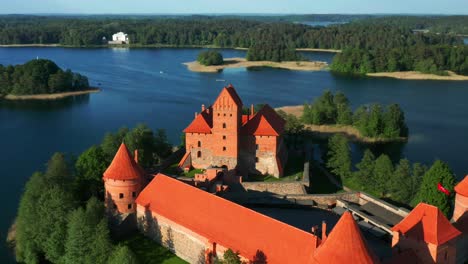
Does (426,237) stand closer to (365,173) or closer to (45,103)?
(365,173)

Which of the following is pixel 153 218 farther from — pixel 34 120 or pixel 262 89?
pixel 262 89

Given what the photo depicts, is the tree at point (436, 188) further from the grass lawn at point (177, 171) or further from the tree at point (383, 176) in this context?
the grass lawn at point (177, 171)

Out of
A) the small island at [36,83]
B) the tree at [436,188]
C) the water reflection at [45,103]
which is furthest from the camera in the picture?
the small island at [36,83]

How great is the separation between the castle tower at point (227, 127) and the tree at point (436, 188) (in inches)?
568

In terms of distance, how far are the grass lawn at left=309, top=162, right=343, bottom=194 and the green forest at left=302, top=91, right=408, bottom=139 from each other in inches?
669

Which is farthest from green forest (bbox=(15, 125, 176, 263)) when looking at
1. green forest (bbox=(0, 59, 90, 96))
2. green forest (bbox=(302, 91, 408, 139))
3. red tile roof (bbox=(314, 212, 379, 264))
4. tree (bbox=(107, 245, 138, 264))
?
green forest (bbox=(0, 59, 90, 96))

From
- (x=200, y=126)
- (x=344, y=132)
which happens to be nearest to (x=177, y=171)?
(x=200, y=126)

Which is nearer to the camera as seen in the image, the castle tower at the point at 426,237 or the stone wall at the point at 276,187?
the castle tower at the point at 426,237

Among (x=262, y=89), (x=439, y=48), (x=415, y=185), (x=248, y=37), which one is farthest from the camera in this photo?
(x=248, y=37)

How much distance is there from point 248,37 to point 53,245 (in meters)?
143

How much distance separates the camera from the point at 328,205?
114ft

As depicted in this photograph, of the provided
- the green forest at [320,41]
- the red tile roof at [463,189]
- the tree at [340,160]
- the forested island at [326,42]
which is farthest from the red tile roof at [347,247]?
the green forest at [320,41]

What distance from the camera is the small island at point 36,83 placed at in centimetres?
8350

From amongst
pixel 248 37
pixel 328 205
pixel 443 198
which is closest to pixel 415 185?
pixel 443 198
